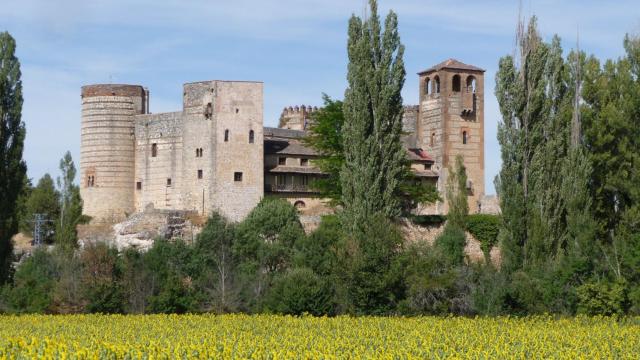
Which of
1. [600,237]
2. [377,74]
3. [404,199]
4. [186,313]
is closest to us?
[186,313]

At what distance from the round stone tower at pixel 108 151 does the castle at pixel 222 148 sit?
1.9 inches

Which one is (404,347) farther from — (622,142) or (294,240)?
(294,240)

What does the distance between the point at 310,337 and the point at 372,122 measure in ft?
57.4

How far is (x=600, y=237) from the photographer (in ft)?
Result: 127

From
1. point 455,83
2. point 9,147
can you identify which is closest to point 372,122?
point 9,147

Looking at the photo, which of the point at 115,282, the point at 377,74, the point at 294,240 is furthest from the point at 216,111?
the point at 115,282

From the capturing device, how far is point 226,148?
180ft

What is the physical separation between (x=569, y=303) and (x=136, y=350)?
17816mm

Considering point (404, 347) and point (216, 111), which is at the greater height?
point (216, 111)

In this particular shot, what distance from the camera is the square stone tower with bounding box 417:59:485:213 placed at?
6156 centimetres

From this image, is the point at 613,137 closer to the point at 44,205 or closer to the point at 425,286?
the point at 425,286

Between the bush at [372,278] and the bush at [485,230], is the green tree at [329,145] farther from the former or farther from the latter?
the bush at [372,278]

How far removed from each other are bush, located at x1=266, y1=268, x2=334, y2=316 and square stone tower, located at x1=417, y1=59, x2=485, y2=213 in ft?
89.4

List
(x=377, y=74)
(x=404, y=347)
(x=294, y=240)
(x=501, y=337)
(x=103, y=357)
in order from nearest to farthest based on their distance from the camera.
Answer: (x=103, y=357)
(x=404, y=347)
(x=501, y=337)
(x=377, y=74)
(x=294, y=240)
